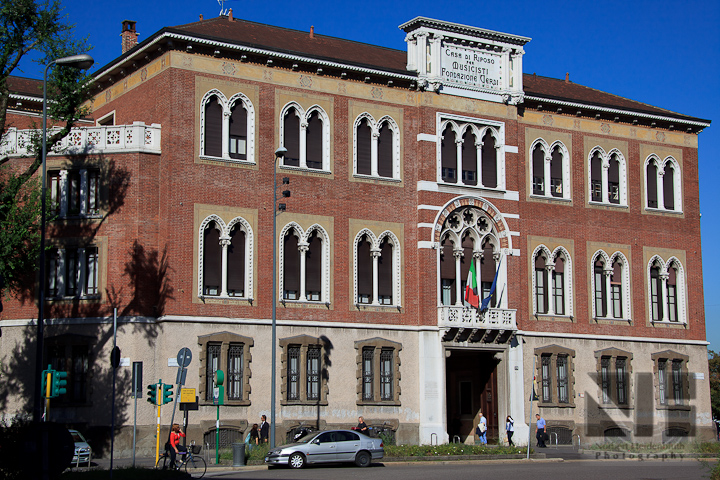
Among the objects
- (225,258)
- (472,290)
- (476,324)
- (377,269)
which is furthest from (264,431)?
(472,290)

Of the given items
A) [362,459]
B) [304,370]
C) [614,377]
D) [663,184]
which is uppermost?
[663,184]

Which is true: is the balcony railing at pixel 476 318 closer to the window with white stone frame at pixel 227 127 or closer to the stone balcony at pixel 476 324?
the stone balcony at pixel 476 324

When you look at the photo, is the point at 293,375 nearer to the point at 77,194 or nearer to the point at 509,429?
the point at 509,429

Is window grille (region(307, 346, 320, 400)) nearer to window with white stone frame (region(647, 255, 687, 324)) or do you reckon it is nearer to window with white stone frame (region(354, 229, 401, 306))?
window with white stone frame (region(354, 229, 401, 306))

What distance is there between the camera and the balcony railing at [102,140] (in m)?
37.6

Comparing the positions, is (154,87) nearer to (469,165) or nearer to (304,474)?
(469,165)

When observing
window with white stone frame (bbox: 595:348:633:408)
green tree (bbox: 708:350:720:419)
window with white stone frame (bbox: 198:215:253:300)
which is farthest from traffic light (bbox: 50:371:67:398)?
green tree (bbox: 708:350:720:419)

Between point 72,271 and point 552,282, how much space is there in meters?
21.5

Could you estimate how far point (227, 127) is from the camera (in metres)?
38.4

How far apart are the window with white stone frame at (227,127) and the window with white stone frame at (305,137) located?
4.76 ft

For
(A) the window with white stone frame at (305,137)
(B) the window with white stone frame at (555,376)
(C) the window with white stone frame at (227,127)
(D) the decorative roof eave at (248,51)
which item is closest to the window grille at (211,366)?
(C) the window with white stone frame at (227,127)

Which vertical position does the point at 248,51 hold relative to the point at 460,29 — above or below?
below

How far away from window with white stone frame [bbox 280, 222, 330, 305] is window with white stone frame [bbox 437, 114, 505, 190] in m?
6.34

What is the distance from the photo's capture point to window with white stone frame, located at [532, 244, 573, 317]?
1766 inches
